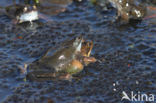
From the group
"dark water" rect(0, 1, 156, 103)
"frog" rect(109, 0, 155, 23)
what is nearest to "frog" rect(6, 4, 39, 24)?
"dark water" rect(0, 1, 156, 103)

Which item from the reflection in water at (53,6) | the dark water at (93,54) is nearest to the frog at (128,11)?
the dark water at (93,54)

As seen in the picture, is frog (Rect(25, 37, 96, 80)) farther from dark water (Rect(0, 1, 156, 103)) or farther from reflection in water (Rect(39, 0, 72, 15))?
reflection in water (Rect(39, 0, 72, 15))

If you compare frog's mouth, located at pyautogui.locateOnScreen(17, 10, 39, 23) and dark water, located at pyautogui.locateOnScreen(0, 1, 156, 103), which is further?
frog's mouth, located at pyautogui.locateOnScreen(17, 10, 39, 23)

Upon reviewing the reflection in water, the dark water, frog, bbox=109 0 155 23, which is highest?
the reflection in water

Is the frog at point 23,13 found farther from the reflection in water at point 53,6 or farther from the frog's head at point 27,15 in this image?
the reflection in water at point 53,6

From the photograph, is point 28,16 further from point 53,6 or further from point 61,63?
point 61,63

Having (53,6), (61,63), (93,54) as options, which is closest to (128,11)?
(93,54)

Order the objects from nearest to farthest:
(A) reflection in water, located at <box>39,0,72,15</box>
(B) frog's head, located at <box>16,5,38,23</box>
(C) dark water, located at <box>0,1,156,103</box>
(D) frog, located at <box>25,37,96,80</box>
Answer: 1. (C) dark water, located at <box>0,1,156,103</box>
2. (D) frog, located at <box>25,37,96,80</box>
3. (B) frog's head, located at <box>16,5,38,23</box>
4. (A) reflection in water, located at <box>39,0,72,15</box>
